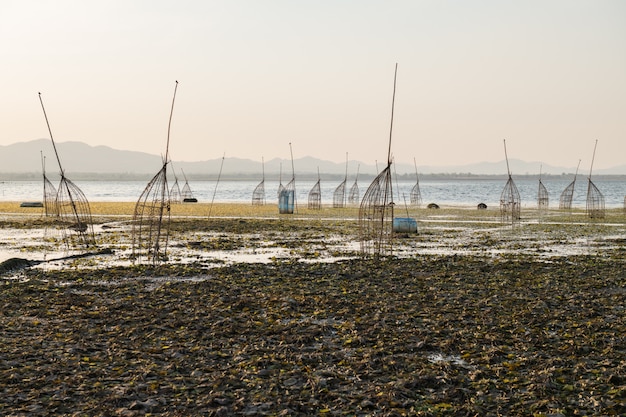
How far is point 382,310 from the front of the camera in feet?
39.5

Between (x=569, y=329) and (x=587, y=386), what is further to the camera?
(x=569, y=329)

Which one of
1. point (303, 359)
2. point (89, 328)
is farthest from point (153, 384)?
point (89, 328)

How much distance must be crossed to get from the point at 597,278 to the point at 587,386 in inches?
336

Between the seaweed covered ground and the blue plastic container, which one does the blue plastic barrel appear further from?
the seaweed covered ground

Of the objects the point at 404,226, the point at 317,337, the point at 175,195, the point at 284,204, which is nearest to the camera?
the point at 317,337

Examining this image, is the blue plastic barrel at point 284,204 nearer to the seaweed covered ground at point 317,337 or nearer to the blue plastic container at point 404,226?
the blue plastic container at point 404,226

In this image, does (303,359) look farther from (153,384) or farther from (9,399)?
(9,399)

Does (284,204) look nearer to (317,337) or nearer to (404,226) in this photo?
(404,226)

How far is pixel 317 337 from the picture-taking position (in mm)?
10141

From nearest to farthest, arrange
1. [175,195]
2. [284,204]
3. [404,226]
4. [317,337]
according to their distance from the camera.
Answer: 1. [317,337]
2. [404,226]
3. [284,204]
4. [175,195]

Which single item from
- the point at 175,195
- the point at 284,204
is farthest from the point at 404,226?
the point at 175,195

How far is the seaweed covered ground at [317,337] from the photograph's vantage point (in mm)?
7328

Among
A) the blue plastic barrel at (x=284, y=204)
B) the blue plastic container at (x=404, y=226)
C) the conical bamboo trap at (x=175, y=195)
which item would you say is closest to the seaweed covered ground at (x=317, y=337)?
the blue plastic container at (x=404, y=226)

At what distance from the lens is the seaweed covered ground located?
7.33 meters
